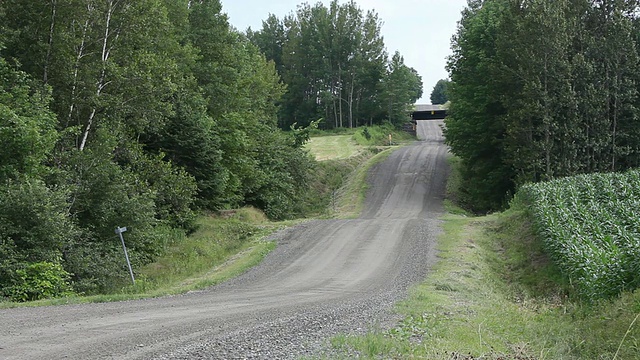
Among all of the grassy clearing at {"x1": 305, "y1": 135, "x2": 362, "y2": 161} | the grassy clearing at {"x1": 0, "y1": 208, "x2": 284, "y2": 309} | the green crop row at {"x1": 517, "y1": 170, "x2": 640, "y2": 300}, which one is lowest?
the grassy clearing at {"x1": 0, "y1": 208, "x2": 284, "y2": 309}

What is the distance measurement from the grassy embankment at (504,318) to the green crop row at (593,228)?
551 mm

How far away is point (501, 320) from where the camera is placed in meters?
11.3

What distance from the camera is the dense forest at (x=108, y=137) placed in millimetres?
16812

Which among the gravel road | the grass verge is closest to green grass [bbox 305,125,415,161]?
the gravel road

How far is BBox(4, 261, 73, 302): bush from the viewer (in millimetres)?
14742

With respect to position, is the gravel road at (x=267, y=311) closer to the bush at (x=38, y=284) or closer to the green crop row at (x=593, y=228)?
the bush at (x=38, y=284)

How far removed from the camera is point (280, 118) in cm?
8606

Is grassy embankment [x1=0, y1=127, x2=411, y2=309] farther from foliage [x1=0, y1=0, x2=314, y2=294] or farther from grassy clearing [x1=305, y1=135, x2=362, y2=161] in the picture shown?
grassy clearing [x1=305, y1=135, x2=362, y2=161]

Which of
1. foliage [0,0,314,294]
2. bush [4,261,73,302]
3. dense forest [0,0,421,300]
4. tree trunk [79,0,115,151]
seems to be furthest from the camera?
tree trunk [79,0,115,151]

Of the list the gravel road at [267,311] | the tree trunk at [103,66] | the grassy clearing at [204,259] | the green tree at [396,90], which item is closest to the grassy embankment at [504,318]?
the gravel road at [267,311]

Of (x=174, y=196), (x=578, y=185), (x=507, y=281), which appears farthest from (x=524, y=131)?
(x=174, y=196)

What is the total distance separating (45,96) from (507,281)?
15759 mm

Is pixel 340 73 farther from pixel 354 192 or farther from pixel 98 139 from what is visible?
pixel 98 139

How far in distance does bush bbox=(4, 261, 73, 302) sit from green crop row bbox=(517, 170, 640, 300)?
12.6 metres
